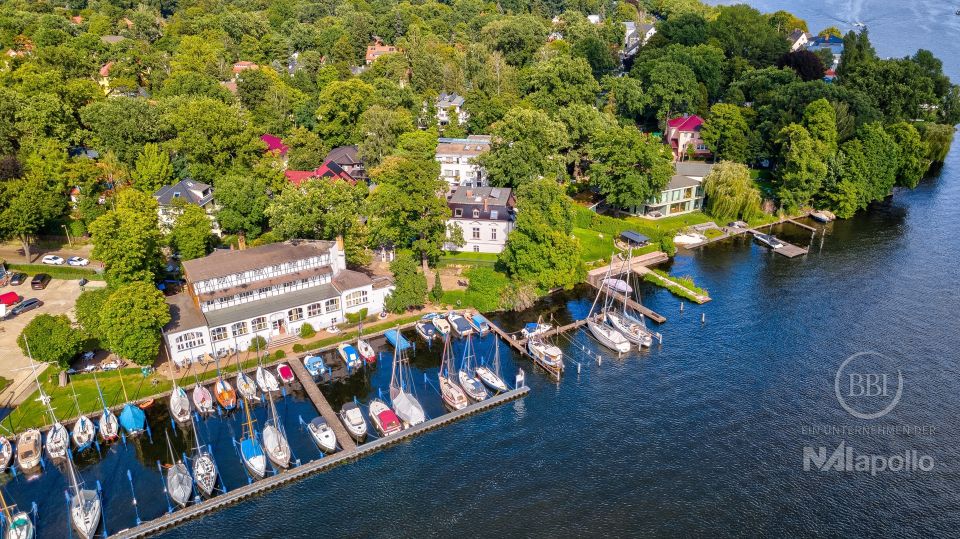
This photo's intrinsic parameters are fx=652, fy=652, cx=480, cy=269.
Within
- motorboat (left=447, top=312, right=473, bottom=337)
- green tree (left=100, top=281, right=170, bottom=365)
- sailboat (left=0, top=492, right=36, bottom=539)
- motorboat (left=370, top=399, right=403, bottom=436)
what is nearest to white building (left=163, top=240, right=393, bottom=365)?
green tree (left=100, top=281, right=170, bottom=365)

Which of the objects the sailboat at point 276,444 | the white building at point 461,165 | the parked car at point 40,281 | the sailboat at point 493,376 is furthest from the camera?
the white building at point 461,165

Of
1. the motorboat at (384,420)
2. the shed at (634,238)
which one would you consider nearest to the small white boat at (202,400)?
the motorboat at (384,420)

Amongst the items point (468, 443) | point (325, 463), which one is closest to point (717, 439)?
point (468, 443)

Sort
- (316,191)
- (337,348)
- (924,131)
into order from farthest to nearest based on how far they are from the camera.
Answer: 1. (924,131)
2. (316,191)
3. (337,348)

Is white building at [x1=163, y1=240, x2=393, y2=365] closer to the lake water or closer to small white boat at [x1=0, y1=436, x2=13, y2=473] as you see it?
the lake water

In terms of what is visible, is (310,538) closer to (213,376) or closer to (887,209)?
(213,376)

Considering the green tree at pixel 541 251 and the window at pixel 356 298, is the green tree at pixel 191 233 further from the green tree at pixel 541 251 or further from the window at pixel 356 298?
the green tree at pixel 541 251
